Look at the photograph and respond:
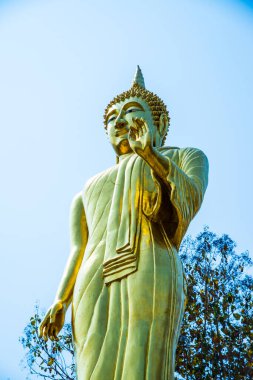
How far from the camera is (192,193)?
223 inches

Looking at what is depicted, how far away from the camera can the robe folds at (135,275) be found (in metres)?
4.99

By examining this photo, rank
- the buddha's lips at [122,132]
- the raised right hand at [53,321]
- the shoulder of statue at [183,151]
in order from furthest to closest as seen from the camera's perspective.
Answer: the buddha's lips at [122,132] < the shoulder of statue at [183,151] < the raised right hand at [53,321]

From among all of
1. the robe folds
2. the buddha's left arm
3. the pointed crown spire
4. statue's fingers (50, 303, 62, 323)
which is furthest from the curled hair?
statue's fingers (50, 303, 62, 323)

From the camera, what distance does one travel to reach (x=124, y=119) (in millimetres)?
6691

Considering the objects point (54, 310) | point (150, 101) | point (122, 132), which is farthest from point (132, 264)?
point (150, 101)

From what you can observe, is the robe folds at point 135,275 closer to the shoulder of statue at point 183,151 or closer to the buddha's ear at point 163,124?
the shoulder of statue at point 183,151

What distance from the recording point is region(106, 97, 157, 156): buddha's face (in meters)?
6.66

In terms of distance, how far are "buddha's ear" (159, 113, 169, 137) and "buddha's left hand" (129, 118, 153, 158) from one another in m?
1.37

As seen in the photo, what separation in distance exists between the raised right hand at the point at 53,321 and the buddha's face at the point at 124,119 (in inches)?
64.9

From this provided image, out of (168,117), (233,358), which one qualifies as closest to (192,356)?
(233,358)

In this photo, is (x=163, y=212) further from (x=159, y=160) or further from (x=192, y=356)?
(x=192, y=356)

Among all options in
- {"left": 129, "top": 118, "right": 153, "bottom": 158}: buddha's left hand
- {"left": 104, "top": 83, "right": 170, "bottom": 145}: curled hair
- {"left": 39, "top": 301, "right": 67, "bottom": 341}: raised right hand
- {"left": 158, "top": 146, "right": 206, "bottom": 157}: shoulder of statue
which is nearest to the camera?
{"left": 129, "top": 118, "right": 153, "bottom": 158}: buddha's left hand

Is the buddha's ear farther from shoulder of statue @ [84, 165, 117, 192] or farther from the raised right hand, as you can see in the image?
the raised right hand

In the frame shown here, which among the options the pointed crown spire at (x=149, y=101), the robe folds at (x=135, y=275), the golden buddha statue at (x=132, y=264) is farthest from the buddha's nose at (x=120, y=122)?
the robe folds at (x=135, y=275)
